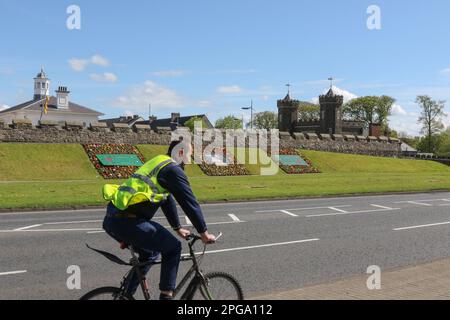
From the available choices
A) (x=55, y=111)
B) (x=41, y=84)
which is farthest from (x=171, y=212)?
(x=41, y=84)

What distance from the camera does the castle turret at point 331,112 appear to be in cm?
10238

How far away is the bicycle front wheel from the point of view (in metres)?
4.66

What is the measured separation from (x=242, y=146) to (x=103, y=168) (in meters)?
15.6

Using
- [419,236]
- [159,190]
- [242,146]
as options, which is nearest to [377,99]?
[242,146]

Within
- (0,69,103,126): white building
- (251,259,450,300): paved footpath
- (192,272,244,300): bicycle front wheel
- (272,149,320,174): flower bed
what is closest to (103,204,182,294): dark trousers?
(192,272,244,300): bicycle front wheel

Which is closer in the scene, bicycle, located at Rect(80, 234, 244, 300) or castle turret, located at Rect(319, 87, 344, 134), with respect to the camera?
bicycle, located at Rect(80, 234, 244, 300)

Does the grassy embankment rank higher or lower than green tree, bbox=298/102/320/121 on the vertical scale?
lower

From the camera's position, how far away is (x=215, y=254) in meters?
9.20

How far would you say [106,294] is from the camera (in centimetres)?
423

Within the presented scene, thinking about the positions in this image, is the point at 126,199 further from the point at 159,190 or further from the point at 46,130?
the point at 46,130

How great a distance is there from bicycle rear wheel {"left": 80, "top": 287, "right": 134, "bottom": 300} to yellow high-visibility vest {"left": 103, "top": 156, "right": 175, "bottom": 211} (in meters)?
0.72

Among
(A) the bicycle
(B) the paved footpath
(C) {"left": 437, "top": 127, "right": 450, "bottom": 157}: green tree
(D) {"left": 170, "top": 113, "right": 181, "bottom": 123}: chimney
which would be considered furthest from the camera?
(C) {"left": 437, "top": 127, "right": 450, "bottom": 157}: green tree

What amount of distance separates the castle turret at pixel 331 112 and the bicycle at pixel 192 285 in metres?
99.3

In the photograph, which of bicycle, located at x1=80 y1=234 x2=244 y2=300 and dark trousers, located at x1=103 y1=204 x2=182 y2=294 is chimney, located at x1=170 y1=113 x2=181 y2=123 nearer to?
bicycle, located at x1=80 y1=234 x2=244 y2=300
